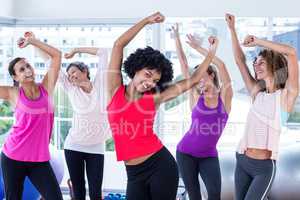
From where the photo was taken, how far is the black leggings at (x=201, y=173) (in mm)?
3389

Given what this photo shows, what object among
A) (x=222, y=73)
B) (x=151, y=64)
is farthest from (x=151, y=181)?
(x=222, y=73)

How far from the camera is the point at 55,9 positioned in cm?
478

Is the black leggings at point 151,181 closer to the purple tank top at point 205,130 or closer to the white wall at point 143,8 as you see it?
the purple tank top at point 205,130

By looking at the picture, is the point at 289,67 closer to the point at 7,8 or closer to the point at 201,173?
the point at 201,173

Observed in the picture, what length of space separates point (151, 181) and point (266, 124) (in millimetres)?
984

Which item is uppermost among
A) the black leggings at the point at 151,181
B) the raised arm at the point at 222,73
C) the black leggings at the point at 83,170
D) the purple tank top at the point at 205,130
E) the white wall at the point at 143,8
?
the white wall at the point at 143,8

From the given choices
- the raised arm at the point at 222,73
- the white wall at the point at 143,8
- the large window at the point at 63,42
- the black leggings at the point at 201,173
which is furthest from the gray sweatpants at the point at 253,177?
the large window at the point at 63,42

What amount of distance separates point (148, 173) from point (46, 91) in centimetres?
123

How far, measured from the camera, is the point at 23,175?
310 centimetres

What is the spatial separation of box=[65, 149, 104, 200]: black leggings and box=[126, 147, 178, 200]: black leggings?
1303mm

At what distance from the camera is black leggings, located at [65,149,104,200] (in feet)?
12.0

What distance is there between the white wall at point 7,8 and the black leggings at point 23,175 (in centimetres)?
212

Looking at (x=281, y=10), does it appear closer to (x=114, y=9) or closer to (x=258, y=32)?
(x=258, y=32)

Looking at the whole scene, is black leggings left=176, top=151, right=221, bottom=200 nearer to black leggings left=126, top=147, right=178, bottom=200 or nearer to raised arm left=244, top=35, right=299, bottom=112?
raised arm left=244, top=35, right=299, bottom=112
